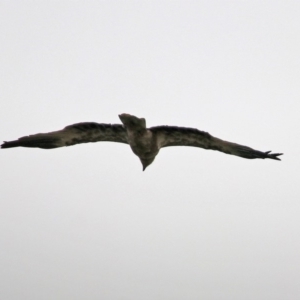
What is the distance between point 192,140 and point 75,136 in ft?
9.57

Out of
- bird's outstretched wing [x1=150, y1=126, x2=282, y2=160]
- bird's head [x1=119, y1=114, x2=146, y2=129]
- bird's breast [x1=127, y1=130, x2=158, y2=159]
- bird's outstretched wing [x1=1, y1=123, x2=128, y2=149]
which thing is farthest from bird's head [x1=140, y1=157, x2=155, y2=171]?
bird's head [x1=119, y1=114, x2=146, y2=129]

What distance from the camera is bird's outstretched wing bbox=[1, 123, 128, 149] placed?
542 inches

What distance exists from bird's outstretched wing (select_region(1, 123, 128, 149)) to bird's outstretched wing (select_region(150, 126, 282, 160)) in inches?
35.9

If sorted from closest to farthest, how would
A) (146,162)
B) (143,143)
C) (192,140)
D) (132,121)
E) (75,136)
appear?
(132,121) → (143,143) → (192,140) → (75,136) → (146,162)

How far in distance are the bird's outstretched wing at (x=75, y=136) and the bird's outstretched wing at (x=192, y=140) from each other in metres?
0.91

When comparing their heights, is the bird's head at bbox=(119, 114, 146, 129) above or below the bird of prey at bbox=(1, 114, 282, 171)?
above

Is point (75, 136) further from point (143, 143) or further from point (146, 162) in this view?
point (146, 162)

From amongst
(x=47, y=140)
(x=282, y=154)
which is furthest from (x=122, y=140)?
(x=282, y=154)

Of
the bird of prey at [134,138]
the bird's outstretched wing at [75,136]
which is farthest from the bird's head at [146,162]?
the bird's outstretched wing at [75,136]

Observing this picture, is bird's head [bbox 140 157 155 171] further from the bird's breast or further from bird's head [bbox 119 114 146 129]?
bird's head [bbox 119 114 146 129]

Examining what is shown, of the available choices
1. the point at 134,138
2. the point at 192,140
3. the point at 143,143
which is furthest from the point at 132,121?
the point at 192,140

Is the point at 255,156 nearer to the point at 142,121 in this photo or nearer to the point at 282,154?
the point at 282,154

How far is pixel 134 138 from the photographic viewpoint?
1347cm

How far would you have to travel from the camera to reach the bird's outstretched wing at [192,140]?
44.7 ft
